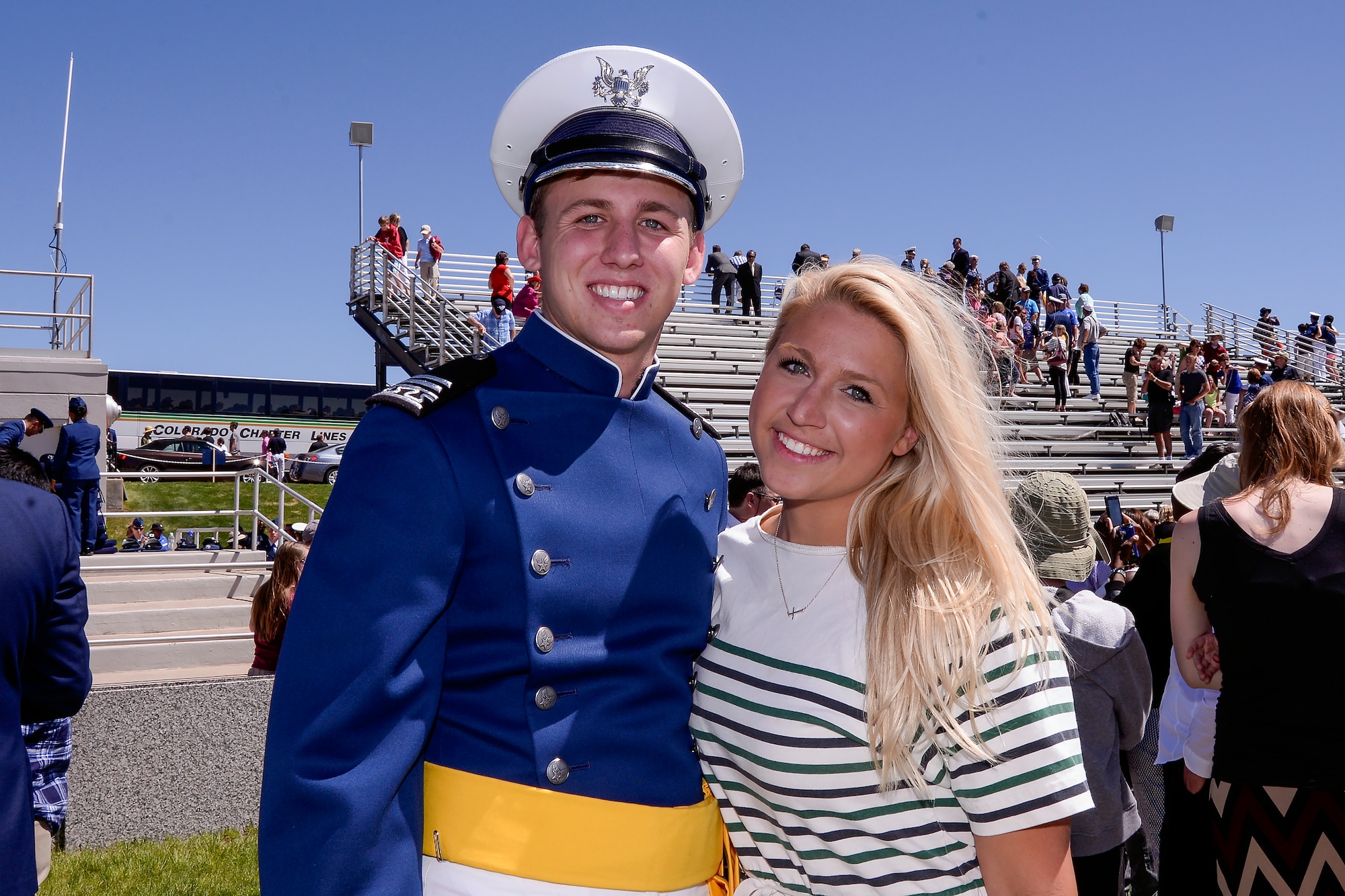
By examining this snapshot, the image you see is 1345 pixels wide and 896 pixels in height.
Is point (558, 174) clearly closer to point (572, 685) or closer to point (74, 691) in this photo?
point (572, 685)

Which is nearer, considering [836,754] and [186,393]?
[836,754]

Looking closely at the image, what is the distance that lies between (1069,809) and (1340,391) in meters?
27.8

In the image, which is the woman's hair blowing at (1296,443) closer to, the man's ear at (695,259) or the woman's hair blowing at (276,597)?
the man's ear at (695,259)

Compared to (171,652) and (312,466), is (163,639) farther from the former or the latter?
(312,466)

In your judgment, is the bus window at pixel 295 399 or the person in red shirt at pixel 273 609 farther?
the bus window at pixel 295 399

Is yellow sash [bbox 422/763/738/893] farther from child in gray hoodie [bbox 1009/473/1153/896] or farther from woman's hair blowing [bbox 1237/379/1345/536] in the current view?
woman's hair blowing [bbox 1237/379/1345/536]

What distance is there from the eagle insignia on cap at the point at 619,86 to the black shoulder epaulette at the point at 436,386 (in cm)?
54

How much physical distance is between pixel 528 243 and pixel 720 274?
20459 millimetres

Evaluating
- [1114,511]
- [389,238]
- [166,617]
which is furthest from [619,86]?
[389,238]

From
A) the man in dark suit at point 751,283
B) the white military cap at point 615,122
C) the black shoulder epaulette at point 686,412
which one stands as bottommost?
the black shoulder epaulette at point 686,412

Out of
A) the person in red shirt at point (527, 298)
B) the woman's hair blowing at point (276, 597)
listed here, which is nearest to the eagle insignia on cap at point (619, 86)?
the woman's hair blowing at point (276, 597)

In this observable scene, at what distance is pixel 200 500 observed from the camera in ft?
82.0

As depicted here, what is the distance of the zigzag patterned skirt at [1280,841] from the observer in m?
2.75

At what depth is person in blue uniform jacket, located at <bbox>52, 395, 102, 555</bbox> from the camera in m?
11.1
